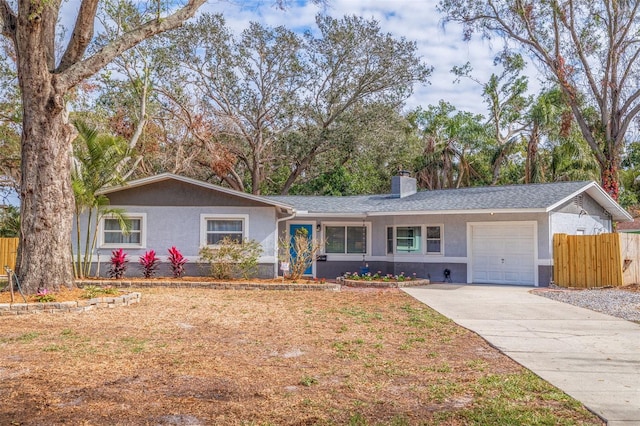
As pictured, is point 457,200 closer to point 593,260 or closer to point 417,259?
point 417,259

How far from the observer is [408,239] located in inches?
688

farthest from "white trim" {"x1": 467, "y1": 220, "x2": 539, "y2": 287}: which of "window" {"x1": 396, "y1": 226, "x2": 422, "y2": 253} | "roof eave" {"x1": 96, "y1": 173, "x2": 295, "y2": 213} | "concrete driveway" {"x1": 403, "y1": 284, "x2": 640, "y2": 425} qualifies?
"roof eave" {"x1": 96, "y1": 173, "x2": 295, "y2": 213}

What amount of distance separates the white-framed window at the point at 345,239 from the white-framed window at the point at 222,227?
3.70 meters

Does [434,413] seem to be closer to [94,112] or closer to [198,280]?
A: [198,280]

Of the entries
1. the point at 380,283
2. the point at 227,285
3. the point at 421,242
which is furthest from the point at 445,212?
the point at 227,285

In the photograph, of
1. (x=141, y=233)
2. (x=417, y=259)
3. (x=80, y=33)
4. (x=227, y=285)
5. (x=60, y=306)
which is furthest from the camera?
(x=417, y=259)

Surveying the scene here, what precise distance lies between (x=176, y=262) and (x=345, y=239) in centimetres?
610

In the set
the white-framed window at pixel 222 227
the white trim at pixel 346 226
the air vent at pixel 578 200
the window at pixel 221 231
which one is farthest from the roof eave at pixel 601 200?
the window at pixel 221 231

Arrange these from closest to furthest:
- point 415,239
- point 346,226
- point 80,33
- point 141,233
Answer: point 80,33 < point 141,233 < point 415,239 < point 346,226

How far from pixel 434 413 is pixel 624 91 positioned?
24105 mm

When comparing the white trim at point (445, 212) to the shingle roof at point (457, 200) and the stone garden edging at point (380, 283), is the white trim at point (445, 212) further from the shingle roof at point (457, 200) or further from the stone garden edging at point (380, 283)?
the stone garden edging at point (380, 283)

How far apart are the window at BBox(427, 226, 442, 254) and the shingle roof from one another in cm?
80

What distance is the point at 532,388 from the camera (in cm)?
492

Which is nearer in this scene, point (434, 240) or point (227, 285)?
point (227, 285)
